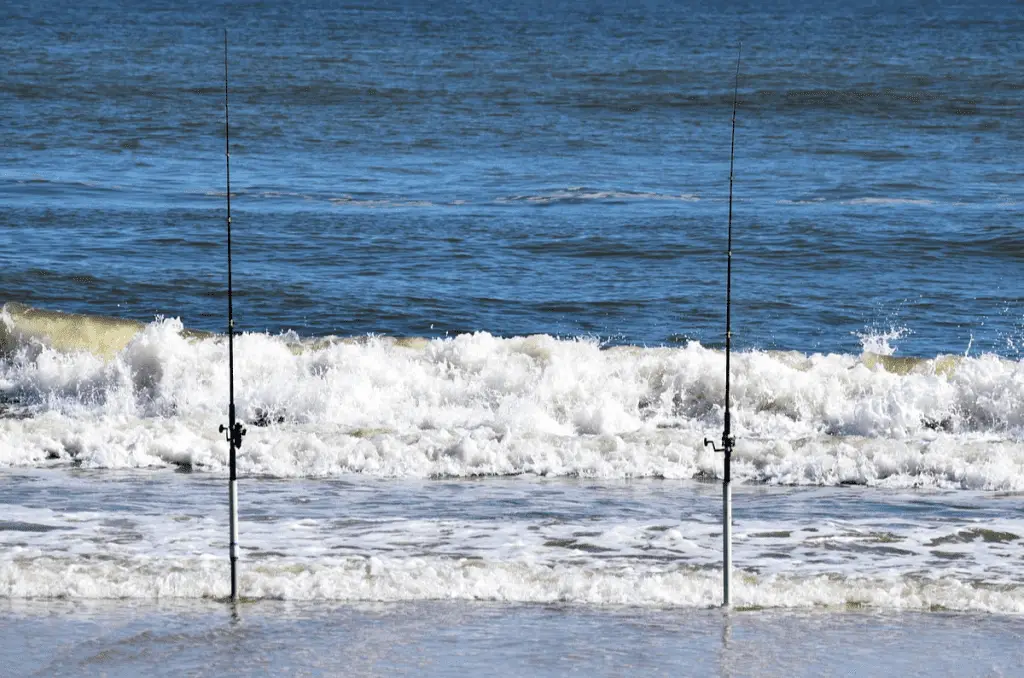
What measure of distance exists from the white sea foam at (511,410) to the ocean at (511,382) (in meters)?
0.03

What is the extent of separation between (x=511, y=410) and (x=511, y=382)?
17.6 inches

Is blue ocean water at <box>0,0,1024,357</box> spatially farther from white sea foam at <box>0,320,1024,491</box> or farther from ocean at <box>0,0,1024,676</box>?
white sea foam at <box>0,320,1024,491</box>

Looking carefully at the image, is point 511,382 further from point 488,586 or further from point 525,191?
point 525,191

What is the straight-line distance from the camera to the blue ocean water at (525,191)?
14613mm

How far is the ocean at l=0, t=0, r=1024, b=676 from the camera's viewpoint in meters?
6.41

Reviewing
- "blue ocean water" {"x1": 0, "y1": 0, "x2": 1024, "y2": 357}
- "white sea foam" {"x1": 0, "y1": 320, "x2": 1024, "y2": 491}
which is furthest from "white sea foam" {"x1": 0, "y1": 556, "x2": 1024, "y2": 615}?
"blue ocean water" {"x1": 0, "y1": 0, "x2": 1024, "y2": 357}

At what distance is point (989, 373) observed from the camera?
10852 millimetres

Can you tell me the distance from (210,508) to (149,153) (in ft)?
52.5

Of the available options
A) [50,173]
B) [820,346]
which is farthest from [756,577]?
[50,173]

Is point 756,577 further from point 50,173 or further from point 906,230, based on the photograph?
point 50,173

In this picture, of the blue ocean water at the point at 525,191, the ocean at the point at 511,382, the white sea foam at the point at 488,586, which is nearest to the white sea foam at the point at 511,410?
the ocean at the point at 511,382

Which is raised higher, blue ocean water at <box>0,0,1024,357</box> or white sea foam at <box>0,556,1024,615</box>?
blue ocean water at <box>0,0,1024,357</box>

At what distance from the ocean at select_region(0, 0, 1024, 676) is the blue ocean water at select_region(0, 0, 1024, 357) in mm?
80

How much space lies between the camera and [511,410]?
35.1 feet
